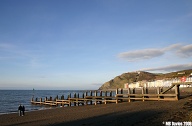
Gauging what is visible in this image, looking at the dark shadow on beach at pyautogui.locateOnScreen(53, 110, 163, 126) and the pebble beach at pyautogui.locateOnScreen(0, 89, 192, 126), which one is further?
the pebble beach at pyautogui.locateOnScreen(0, 89, 192, 126)

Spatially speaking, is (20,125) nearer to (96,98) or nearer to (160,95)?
(160,95)

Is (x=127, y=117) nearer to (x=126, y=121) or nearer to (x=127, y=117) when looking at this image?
(x=127, y=117)

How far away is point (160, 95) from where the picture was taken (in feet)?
87.4

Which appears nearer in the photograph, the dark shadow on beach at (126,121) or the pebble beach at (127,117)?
the dark shadow on beach at (126,121)

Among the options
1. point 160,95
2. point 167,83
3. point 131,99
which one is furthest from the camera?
point 167,83

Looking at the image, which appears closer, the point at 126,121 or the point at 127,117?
the point at 126,121

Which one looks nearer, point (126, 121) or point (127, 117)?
point (126, 121)

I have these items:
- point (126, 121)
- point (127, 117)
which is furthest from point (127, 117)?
point (126, 121)

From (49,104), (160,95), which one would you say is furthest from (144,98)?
(49,104)

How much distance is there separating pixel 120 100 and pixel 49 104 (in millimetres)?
21139

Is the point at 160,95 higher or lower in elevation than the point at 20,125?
higher

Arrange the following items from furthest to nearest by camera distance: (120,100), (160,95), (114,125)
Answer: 1. (120,100)
2. (160,95)
3. (114,125)

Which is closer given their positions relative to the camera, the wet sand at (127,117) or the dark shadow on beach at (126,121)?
the dark shadow on beach at (126,121)

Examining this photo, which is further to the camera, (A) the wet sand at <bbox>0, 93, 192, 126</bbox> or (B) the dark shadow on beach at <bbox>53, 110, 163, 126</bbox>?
(A) the wet sand at <bbox>0, 93, 192, 126</bbox>
